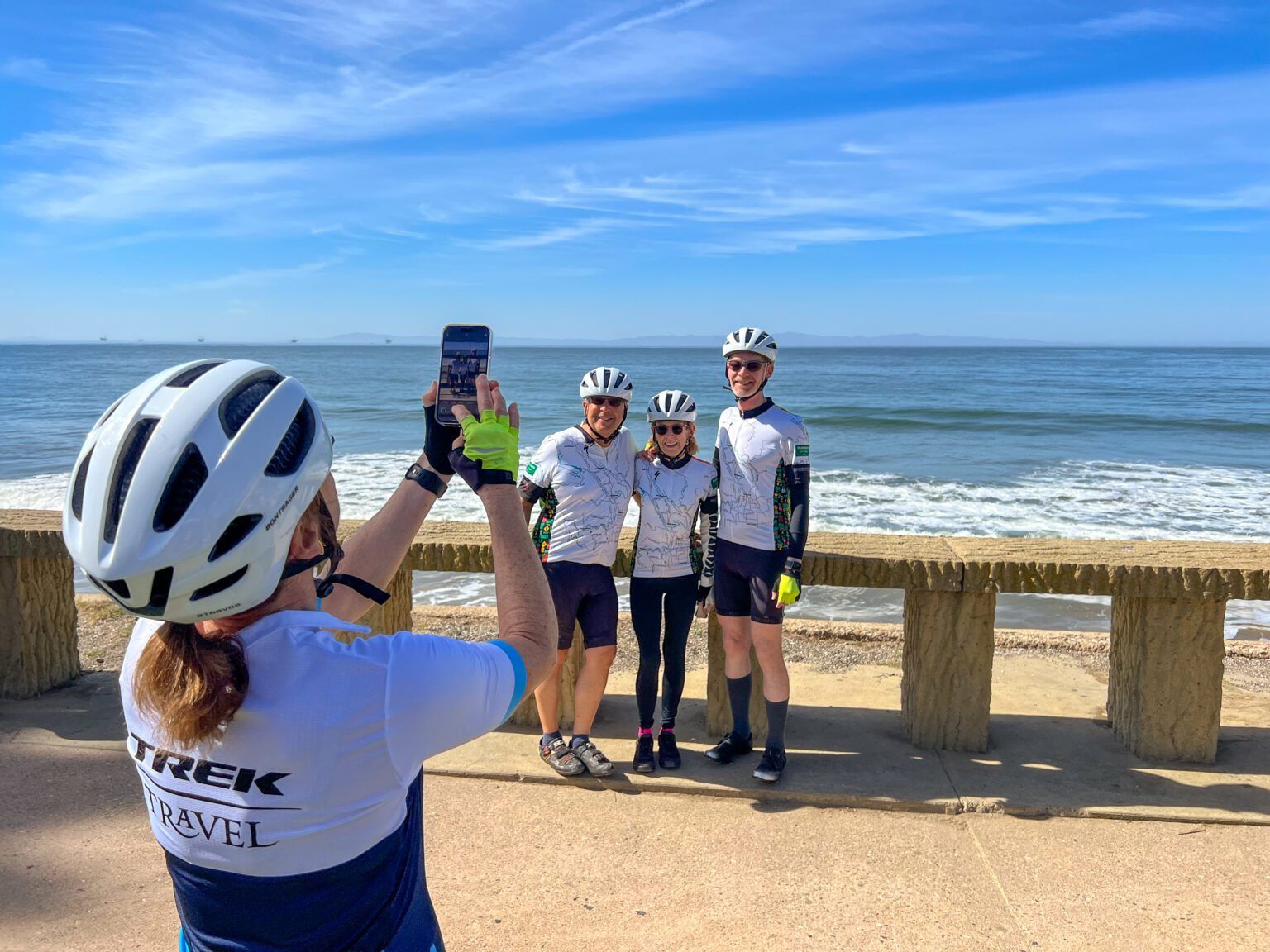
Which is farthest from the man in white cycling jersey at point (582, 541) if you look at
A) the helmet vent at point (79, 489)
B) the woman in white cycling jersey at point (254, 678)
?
the helmet vent at point (79, 489)

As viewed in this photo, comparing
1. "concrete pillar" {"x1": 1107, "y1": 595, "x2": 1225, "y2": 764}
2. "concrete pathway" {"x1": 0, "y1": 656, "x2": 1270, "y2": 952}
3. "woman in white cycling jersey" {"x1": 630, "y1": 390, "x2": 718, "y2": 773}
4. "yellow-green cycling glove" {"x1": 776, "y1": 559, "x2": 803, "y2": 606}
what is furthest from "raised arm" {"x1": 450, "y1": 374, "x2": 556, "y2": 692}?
"concrete pillar" {"x1": 1107, "y1": 595, "x2": 1225, "y2": 764}

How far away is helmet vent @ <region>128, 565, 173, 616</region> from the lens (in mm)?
1098

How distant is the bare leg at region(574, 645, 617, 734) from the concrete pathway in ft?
0.73

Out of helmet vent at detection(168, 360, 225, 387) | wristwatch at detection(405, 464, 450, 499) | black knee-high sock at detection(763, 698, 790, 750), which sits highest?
helmet vent at detection(168, 360, 225, 387)

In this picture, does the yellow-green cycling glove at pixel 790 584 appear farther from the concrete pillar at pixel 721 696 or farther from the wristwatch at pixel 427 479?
the wristwatch at pixel 427 479

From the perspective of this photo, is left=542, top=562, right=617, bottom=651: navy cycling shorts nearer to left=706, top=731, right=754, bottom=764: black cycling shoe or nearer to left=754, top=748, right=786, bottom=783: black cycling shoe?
left=706, top=731, right=754, bottom=764: black cycling shoe

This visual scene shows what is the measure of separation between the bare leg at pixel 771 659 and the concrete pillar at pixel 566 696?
838mm

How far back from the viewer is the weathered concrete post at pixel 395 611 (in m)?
4.39

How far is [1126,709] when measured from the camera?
4.32 m

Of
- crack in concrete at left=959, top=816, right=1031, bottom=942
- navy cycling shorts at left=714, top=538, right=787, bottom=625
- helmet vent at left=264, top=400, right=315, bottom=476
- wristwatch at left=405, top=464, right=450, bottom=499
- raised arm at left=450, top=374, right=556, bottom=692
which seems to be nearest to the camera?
helmet vent at left=264, top=400, right=315, bottom=476

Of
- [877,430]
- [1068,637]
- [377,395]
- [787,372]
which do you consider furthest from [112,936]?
[787,372]

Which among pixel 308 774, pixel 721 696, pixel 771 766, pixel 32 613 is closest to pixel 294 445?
pixel 308 774

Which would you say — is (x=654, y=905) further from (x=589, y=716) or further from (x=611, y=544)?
(x=611, y=544)

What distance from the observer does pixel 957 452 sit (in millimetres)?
22906
